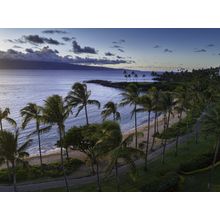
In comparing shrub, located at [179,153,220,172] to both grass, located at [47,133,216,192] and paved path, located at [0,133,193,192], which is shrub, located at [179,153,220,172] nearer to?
grass, located at [47,133,216,192]

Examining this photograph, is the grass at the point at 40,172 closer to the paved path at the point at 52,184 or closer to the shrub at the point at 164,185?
the paved path at the point at 52,184

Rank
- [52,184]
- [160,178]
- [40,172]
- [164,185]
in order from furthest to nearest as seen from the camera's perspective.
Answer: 1. [40,172]
2. [52,184]
3. [160,178]
4. [164,185]

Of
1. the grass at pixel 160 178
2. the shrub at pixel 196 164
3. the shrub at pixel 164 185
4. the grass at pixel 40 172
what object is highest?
the shrub at pixel 164 185

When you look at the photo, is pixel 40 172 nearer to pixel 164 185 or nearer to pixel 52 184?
pixel 52 184

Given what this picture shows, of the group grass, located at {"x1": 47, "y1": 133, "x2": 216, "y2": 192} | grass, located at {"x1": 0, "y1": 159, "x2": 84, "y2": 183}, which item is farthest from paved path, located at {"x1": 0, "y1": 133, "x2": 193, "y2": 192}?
grass, located at {"x1": 0, "y1": 159, "x2": 84, "y2": 183}

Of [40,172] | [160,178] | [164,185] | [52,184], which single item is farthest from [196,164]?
[40,172]

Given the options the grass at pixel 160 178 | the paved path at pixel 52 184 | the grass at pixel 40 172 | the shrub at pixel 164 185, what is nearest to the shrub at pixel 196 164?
the grass at pixel 160 178

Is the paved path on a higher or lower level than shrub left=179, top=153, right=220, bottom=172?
lower

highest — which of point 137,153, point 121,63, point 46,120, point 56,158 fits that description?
point 121,63

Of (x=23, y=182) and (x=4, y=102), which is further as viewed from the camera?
(x=4, y=102)
